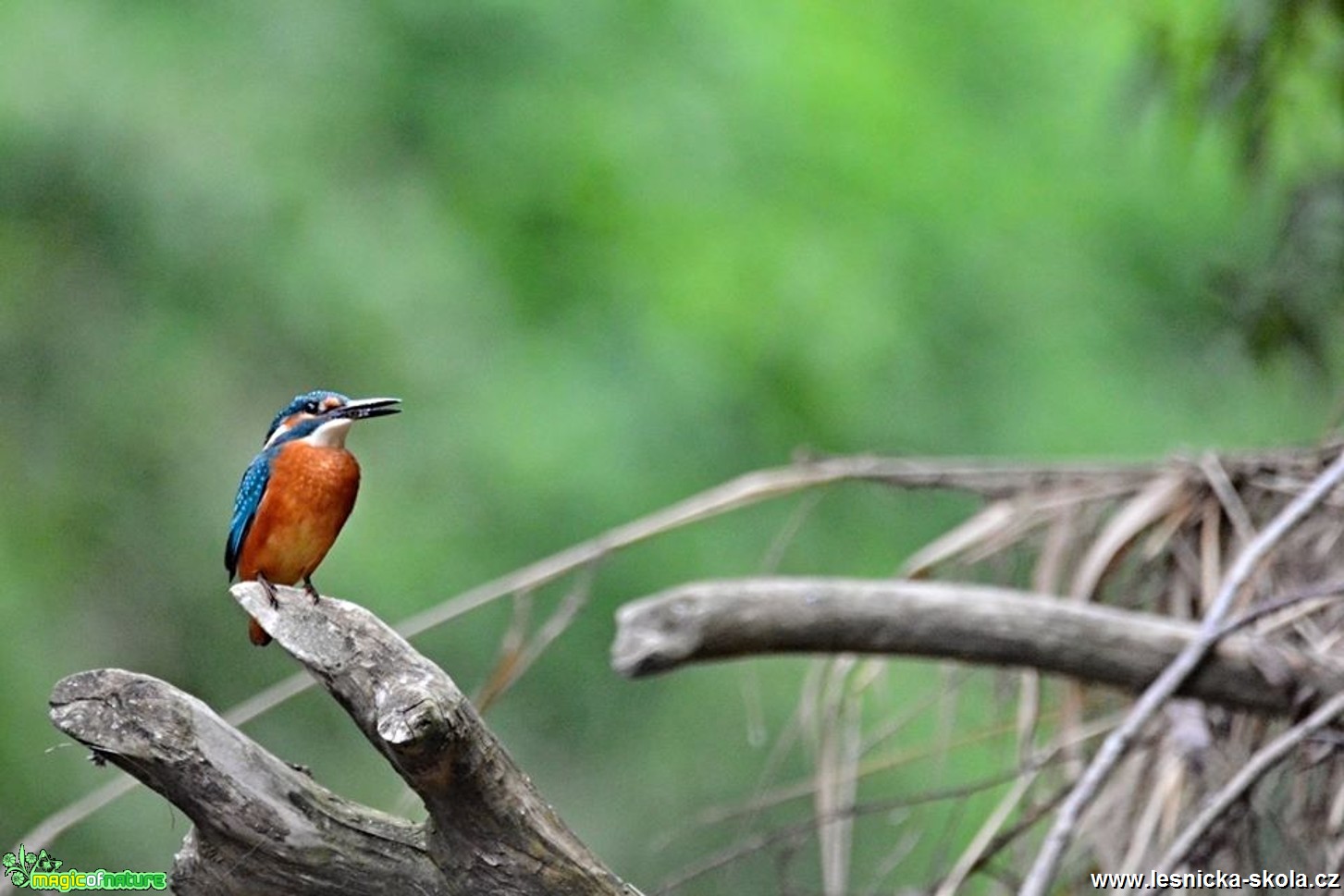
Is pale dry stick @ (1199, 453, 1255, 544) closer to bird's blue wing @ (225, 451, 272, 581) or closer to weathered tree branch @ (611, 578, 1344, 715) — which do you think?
weathered tree branch @ (611, 578, 1344, 715)

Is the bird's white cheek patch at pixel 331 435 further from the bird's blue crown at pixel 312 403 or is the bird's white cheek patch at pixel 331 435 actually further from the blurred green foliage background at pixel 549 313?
the blurred green foliage background at pixel 549 313

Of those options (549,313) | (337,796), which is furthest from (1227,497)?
(549,313)

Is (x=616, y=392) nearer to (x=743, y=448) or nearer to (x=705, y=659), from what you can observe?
(x=743, y=448)

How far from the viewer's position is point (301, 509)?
1.56 m

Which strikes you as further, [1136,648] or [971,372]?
[971,372]

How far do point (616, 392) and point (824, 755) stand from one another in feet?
10.8

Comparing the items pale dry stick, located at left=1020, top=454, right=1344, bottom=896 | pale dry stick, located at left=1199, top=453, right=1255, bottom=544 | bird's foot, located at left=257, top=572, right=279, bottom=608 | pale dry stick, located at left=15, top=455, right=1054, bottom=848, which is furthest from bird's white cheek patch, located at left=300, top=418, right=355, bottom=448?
pale dry stick, located at left=1199, top=453, right=1255, bottom=544

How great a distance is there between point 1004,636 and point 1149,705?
52cm

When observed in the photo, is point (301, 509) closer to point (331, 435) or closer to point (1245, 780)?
point (331, 435)

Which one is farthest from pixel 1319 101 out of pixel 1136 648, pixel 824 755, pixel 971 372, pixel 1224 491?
pixel 971 372

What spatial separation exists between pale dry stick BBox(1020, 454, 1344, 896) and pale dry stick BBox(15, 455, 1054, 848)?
61cm

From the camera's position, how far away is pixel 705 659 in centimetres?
304

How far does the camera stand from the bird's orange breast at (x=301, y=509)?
1.52 metres

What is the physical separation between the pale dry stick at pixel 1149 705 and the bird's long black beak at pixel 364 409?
117cm
